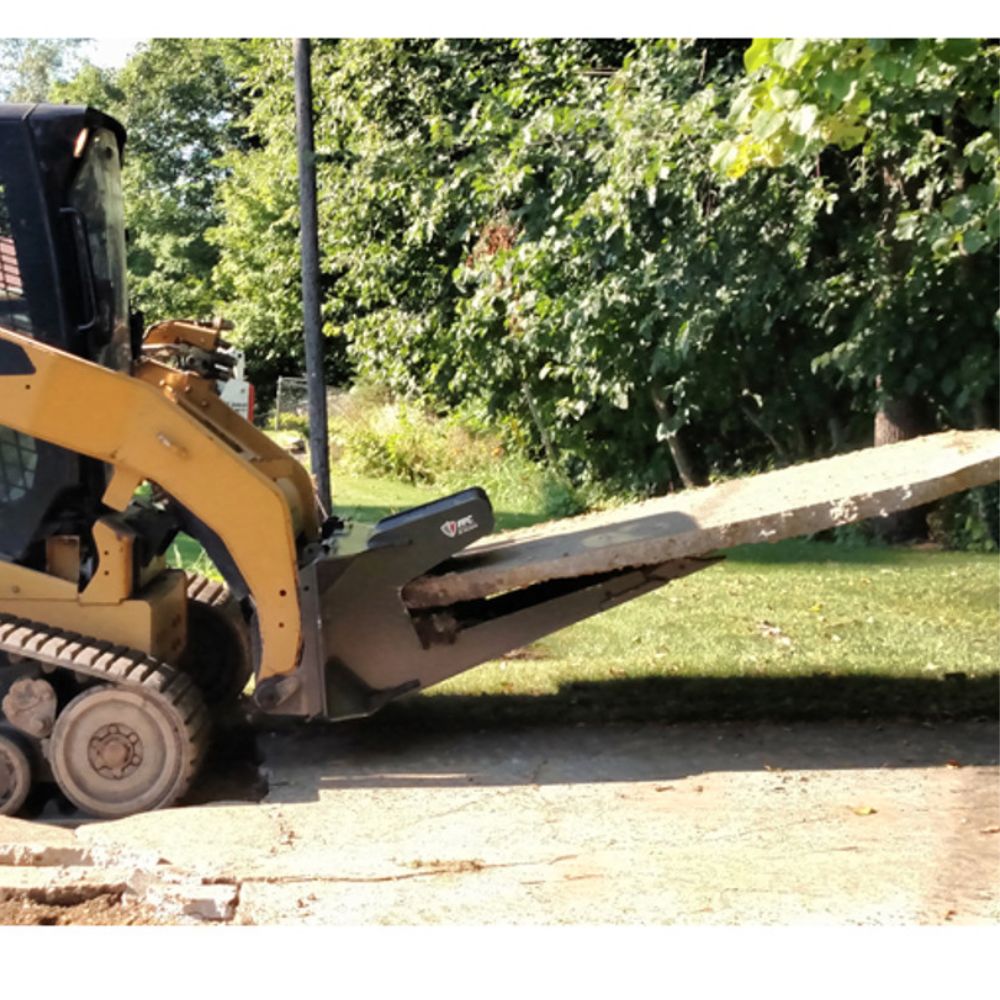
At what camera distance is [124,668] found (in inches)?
246

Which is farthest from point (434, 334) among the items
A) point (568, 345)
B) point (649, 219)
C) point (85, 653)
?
point (85, 653)

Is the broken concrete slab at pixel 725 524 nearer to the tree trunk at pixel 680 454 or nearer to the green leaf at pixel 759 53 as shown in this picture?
the green leaf at pixel 759 53

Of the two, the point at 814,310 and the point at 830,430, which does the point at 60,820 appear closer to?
the point at 814,310

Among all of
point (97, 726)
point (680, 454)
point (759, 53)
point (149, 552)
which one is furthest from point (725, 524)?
point (680, 454)

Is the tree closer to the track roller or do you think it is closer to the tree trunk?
the track roller

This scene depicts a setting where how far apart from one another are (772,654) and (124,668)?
457 cm

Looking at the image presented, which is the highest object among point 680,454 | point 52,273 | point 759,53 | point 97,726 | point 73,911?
point 680,454

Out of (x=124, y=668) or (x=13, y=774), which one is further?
(x=13, y=774)

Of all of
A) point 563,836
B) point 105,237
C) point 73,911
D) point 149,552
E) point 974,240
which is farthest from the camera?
point 974,240

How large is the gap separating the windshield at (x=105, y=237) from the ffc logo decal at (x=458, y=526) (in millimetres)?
1792

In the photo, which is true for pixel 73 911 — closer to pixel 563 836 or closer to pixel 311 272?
pixel 563 836

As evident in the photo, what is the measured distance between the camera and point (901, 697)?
8.12 metres

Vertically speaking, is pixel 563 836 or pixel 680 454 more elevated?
pixel 680 454

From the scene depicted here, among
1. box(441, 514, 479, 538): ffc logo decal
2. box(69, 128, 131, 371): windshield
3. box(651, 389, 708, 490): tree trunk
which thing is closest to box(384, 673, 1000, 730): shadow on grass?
box(441, 514, 479, 538): ffc logo decal
